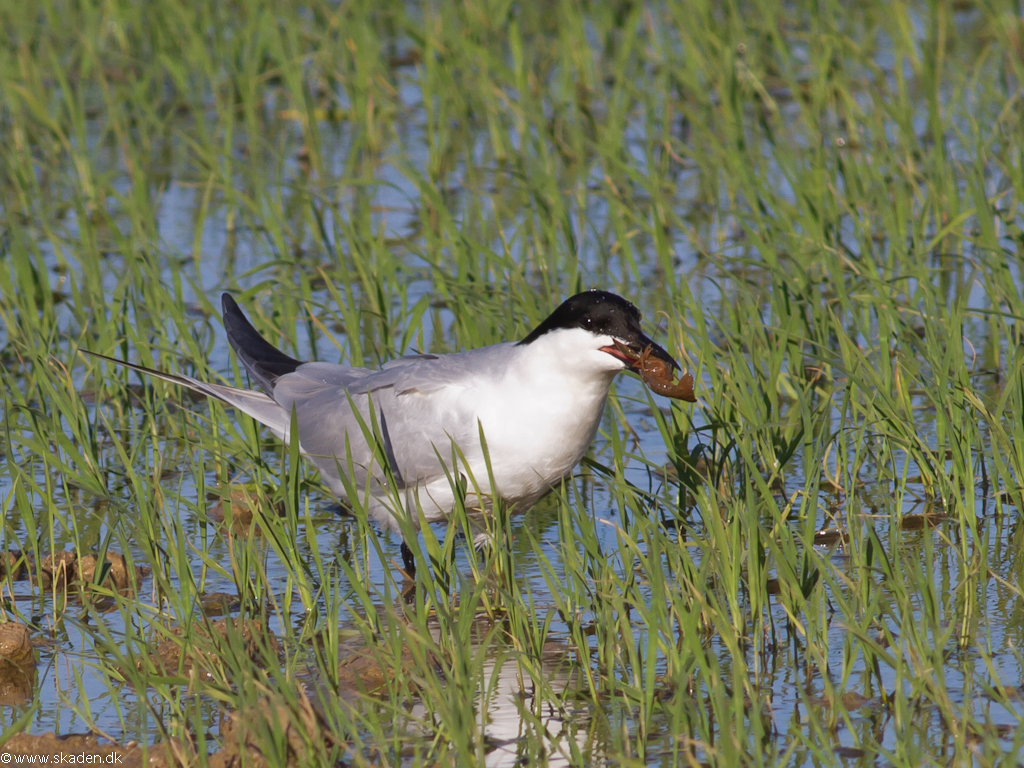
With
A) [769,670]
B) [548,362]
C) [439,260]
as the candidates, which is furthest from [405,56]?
[769,670]

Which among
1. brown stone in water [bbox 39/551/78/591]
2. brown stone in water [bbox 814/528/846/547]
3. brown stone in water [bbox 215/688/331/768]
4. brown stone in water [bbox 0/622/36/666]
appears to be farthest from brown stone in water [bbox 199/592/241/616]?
brown stone in water [bbox 814/528/846/547]

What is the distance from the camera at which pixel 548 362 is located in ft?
13.0

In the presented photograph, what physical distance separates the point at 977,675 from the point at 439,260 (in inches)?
138

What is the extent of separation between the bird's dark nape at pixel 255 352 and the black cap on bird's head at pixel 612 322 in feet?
3.96

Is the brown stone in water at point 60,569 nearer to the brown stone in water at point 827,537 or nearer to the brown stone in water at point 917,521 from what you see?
the brown stone in water at point 827,537

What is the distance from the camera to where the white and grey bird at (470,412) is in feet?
12.7

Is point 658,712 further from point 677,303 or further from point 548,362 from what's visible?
point 677,303

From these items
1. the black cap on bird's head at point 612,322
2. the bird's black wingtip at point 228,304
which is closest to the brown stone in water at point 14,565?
the bird's black wingtip at point 228,304

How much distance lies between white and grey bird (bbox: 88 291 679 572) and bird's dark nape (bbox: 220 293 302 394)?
98 mm

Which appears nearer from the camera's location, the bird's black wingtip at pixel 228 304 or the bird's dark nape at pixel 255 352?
the bird's dark nape at pixel 255 352

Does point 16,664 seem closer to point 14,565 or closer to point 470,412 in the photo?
point 14,565

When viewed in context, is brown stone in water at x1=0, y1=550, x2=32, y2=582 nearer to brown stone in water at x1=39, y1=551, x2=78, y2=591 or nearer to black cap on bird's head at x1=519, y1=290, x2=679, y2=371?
brown stone in water at x1=39, y1=551, x2=78, y2=591

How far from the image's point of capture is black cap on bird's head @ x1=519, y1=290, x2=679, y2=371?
3.83 metres

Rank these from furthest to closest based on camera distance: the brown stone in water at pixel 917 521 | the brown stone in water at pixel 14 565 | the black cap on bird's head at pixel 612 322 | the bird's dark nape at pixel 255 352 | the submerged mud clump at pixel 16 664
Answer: the bird's dark nape at pixel 255 352 < the brown stone in water at pixel 917 521 < the brown stone in water at pixel 14 565 < the black cap on bird's head at pixel 612 322 < the submerged mud clump at pixel 16 664
